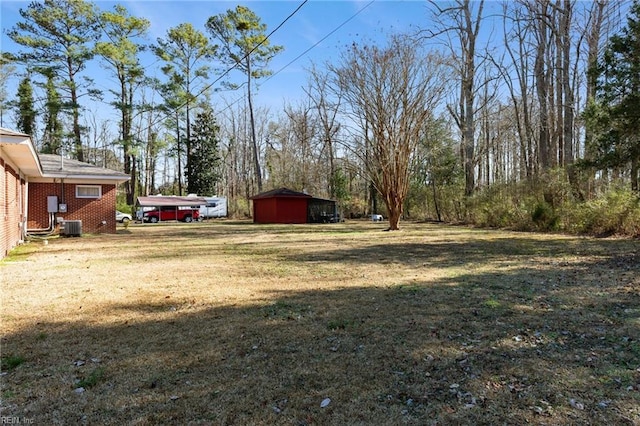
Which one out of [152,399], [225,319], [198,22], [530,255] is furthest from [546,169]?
[198,22]

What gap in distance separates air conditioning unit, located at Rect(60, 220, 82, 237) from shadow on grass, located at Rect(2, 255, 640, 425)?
1221 centimetres

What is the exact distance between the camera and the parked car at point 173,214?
101 feet

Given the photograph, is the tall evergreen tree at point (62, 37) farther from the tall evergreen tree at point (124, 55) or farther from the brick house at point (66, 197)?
the brick house at point (66, 197)

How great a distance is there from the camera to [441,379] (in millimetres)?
2951

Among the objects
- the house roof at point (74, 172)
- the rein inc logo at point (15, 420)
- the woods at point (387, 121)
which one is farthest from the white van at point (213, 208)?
the rein inc logo at point (15, 420)

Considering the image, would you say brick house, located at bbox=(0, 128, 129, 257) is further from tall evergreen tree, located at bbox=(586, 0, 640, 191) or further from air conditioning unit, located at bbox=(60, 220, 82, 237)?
tall evergreen tree, located at bbox=(586, 0, 640, 191)

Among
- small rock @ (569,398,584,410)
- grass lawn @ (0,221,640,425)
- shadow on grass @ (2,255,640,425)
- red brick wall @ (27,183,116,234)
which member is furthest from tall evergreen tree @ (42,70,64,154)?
small rock @ (569,398,584,410)

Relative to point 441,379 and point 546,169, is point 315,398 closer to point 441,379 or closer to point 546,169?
point 441,379

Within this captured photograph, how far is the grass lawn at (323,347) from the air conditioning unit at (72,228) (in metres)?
8.64

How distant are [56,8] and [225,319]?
28.6 meters

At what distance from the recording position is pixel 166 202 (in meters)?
31.7

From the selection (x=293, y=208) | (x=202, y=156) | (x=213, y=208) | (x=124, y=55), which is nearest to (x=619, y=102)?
(x=293, y=208)

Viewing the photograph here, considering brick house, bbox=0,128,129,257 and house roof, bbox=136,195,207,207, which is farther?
house roof, bbox=136,195,207,207

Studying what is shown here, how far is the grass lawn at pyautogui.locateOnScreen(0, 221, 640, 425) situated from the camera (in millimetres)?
2549
